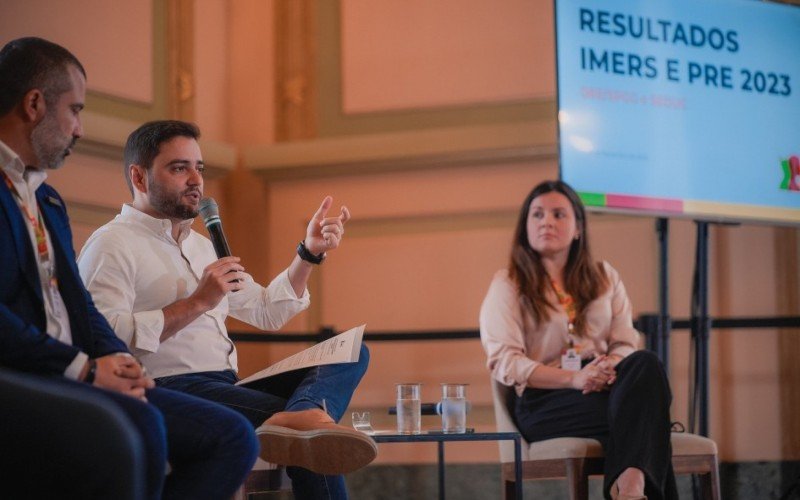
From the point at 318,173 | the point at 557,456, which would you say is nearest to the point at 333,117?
the point at 318,173

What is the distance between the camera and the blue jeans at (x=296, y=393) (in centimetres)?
208

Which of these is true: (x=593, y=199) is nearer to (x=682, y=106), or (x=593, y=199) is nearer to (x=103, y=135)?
(x=682, y=106)

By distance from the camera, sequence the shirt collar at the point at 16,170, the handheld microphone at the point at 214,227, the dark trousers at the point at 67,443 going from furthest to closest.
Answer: the handheld microphone at the point at 214,227
the shirt collar at the point at 16,170
the dark trousers at the point at 67,443

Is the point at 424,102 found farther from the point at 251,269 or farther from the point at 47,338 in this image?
the point at 47,338

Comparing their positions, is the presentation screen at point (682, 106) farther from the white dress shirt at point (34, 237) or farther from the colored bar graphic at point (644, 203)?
the white dress shirt at point (34, 237)

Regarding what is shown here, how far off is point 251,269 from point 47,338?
7.91 feet

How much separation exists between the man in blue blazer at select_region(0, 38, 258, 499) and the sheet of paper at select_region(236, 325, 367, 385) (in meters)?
0.40

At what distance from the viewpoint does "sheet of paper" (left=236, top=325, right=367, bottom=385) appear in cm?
212

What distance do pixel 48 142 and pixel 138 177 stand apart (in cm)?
59

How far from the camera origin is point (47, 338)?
156cm

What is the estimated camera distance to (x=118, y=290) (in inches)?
82.1

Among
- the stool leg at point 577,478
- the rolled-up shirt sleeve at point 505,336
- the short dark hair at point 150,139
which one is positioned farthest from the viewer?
the rolled-up shirt sleeve at point 505,336

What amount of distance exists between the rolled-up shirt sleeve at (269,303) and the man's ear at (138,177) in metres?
0.36

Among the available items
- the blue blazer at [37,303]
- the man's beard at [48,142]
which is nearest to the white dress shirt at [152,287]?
the blue blazer at [37,303]
